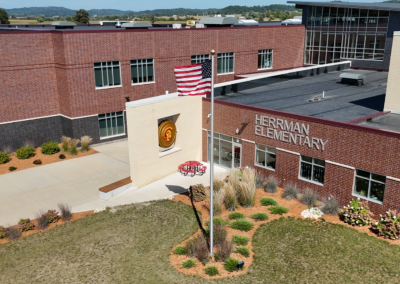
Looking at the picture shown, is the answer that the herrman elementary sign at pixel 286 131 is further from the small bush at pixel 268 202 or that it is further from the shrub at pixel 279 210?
the shrub at pixel 279 210

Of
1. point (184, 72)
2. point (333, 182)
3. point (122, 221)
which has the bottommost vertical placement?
point (122, 221)

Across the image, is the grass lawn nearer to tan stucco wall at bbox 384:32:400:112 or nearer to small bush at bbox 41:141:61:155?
tan stucco wall at bbox 384:32:400:112

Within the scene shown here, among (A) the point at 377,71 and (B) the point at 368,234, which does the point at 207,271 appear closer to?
(B) the point at 368,234

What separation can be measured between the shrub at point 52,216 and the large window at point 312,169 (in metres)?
12.4

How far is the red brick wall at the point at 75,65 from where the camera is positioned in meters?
27.7

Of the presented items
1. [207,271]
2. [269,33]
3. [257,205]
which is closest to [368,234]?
[257,205]

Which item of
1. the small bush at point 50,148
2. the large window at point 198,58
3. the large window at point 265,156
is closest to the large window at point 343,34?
the large window at point 198,58

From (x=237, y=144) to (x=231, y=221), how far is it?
6.98m

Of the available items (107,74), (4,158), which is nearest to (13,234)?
(4,158)

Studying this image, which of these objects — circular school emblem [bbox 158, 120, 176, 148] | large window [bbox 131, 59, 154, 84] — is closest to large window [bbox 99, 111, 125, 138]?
large window [bbox 131, 59, 154, 84]

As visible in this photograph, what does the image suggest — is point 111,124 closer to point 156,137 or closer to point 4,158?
point 4,158

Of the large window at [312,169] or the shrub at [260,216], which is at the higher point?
the large window at [312,169]

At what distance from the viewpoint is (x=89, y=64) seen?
1136 inches

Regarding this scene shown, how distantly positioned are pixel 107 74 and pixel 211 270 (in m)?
19.9
